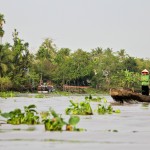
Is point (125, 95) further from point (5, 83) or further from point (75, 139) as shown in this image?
point (5, 83)

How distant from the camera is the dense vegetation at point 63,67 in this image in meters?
104

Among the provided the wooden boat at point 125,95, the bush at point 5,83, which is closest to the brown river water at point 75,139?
the wooden boat at point 125,95

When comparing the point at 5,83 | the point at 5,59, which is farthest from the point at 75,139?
the point at 5,59

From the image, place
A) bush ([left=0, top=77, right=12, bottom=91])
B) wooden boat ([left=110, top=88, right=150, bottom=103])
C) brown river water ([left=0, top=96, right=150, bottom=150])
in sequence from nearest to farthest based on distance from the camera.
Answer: brown river water ([left=0, top=96, right=150, bottom=150]) → wooden boat ([left=110, top=88, right=150, bottom=103]) → bush ([left=0, top=77, right=12, bottom=91])

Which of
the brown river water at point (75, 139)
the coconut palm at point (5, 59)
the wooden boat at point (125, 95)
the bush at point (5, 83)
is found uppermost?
the coconut palm at point (5, 59)

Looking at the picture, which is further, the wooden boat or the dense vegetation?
the dense vegetation

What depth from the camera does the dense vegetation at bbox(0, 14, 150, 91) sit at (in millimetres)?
103688

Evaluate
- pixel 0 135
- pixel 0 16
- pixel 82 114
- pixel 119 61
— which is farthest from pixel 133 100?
pixel 119 61

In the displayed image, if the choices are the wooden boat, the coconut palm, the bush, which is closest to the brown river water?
the wooden boat

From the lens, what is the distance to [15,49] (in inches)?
4124

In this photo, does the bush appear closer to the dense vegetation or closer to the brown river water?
the dense vegetation

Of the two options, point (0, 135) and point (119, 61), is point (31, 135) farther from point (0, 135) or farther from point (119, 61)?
point (119, 61)

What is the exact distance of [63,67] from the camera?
128375 millimetres

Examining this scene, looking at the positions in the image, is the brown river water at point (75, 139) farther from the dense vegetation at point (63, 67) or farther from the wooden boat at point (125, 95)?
the dense vegetation at point (63, 67)
